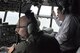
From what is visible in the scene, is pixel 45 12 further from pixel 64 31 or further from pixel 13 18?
pixel 64 31

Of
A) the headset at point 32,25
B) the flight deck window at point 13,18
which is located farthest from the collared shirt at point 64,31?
the headset at point 32,25

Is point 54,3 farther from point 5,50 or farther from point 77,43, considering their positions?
point 5,50

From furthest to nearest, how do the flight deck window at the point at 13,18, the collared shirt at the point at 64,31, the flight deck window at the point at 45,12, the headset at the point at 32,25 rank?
the flight deck window at the point at 45,12
the flight deck window at the point at 13,18
the collared shirt at the point at 64,31
the headset at the point at 32,25

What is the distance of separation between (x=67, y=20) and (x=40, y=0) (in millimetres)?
460

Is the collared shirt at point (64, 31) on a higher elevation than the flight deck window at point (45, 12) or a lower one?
higher

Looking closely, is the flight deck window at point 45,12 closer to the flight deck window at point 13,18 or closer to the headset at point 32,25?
the flight deck window at point 13,18

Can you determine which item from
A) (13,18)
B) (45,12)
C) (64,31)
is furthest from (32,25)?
(45,12)

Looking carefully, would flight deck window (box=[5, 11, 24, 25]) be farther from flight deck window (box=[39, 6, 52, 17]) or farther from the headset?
the headset

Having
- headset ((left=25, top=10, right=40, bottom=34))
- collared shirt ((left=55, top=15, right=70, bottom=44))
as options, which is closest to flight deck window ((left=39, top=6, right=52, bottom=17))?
collared shirt ((left=55, top=15, right=70, bottom=44))

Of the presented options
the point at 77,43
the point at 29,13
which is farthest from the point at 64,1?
the point at 29,13

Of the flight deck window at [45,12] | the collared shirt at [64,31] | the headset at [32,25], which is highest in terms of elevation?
the headset at [32,25]

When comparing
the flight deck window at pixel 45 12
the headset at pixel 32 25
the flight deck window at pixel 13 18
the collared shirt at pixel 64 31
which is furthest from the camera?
the flight deck window at pixel 45 12

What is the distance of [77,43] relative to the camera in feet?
12.8

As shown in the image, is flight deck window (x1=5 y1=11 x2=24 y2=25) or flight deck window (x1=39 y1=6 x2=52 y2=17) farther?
flight deck window (x1=39 y1=6 x2=52 y2=17)
